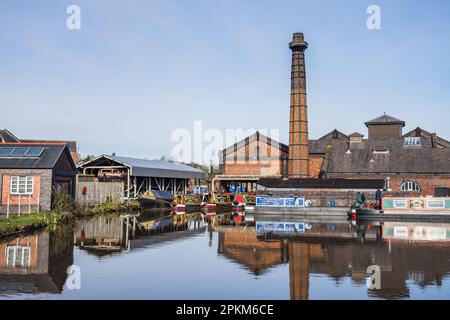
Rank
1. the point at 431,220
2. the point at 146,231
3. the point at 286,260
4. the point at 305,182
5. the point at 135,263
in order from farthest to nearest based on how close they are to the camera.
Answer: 1. the point at 305,182
2. the point at 431,220
3. the point at 146,231
4. the point at 286,260
5. the point at 135,263

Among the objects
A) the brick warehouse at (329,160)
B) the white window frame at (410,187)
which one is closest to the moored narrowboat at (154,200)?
the brick warehouse at (329,160)

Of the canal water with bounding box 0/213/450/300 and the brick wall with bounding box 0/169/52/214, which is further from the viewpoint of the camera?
the brick wall with bounding box 0/169/52/214

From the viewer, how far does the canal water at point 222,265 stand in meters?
11.5

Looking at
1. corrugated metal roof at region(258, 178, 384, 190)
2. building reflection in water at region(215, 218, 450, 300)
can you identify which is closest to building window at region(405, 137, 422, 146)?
corrugated metal roof at region(258, 178, 384, 190)

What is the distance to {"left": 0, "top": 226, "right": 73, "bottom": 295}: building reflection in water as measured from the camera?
1162 cm

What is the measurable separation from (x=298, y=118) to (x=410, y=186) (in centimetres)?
1307

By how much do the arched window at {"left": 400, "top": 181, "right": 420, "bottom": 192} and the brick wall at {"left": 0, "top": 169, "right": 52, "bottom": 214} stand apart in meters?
33.9

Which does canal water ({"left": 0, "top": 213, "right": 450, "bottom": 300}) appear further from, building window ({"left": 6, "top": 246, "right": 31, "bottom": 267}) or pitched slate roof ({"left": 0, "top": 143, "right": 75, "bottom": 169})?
pitched slate roof ({"left": 0, "top": 143, "right": 75, "bottom": 169})

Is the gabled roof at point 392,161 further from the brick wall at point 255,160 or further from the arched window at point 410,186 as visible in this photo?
the brick wall at point 255,160
